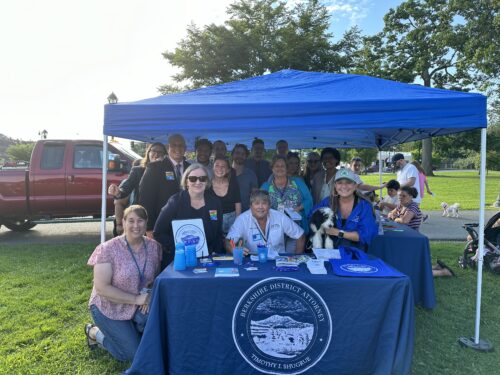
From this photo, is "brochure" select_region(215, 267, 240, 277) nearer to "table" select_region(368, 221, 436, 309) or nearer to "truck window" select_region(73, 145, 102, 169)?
"table" select_region(368, 221, 436, 309)

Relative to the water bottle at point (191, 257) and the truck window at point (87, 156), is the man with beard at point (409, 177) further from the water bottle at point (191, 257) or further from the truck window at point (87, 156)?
the truck window at point (87, 156)

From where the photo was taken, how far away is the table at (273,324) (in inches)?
90.1

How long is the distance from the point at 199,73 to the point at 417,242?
49.9ft

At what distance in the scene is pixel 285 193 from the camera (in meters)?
3.67

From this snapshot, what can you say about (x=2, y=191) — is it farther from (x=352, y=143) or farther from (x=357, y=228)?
(x=352, y=143)

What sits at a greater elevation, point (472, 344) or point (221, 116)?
point (221, 116)

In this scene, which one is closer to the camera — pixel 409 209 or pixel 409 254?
pixel 409 254

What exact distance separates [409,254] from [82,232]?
7.15m

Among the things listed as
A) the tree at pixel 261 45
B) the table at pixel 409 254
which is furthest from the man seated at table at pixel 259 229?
the tree at pixel 261 45

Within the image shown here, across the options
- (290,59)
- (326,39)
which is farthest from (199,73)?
(326,39)

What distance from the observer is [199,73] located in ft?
55.4

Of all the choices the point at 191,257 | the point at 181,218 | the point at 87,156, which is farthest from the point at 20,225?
the point at 191,257

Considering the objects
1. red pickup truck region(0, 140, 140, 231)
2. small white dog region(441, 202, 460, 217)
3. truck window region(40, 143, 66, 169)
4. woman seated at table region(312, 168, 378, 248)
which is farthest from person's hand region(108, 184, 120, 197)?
small white dog region(441, 202, 460, 217)

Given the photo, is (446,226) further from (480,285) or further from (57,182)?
(57,182)
